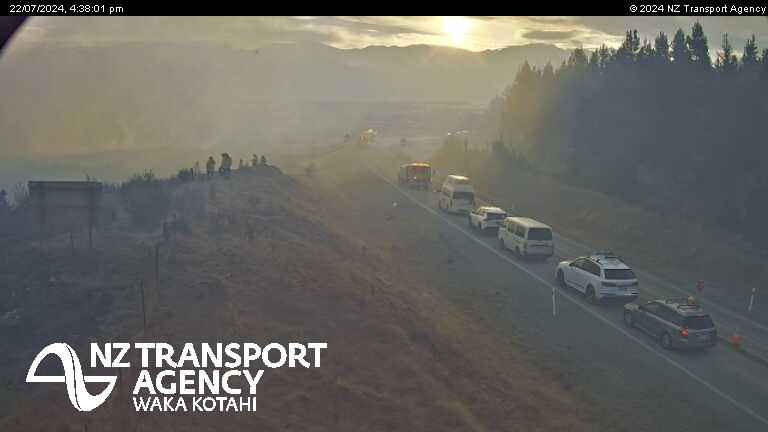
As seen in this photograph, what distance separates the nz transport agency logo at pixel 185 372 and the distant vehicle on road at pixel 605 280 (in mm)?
12492

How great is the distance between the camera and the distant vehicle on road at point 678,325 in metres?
19.1

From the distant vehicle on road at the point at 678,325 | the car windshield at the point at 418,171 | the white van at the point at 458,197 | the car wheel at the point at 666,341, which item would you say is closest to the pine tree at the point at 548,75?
the car windshield at the point at 418,171

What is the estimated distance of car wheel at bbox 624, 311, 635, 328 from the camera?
2130cm

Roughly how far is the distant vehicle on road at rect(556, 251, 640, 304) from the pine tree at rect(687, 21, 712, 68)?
33.0 meters

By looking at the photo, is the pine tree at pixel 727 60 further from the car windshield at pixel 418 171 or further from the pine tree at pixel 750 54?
the car windshield at pixel 418 171

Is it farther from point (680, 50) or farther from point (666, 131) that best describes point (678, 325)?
point (680, 50)

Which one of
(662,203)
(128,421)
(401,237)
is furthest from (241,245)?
(662,203)

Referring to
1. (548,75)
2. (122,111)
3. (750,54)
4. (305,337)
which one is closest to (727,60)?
(750,54)

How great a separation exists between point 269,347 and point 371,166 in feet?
167

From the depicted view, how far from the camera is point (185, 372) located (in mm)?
13594

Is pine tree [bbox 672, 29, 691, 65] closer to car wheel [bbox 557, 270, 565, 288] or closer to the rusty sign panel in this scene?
car wheel [bbox 557, 270, 565, 288]

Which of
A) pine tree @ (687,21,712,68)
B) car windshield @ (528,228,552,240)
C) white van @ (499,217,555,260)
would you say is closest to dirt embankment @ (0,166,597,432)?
white van @ (499,217,555,260)

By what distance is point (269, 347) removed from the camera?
49.3 feet

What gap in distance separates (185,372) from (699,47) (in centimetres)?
5015
